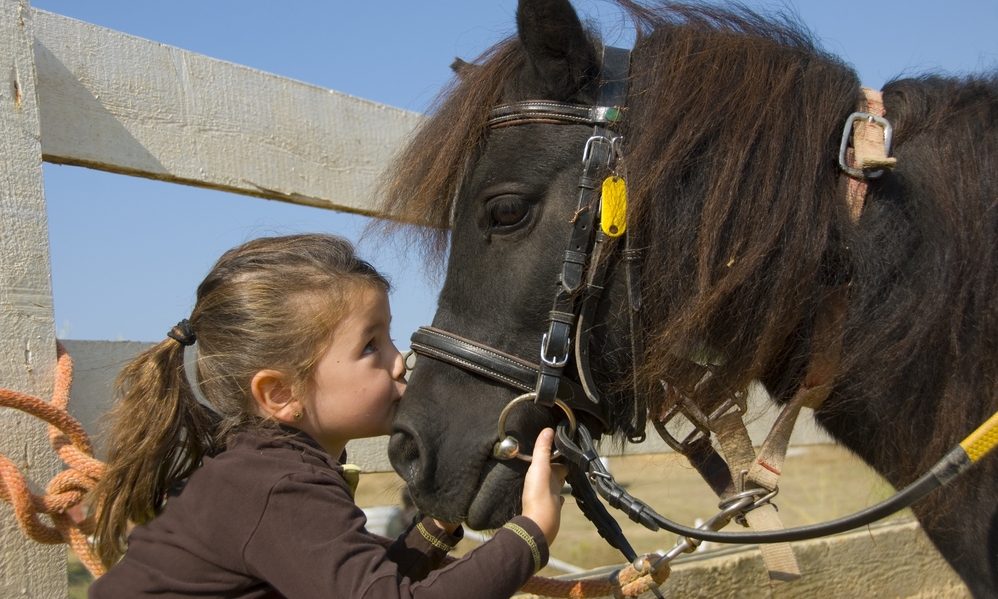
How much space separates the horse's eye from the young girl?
1.04 ft

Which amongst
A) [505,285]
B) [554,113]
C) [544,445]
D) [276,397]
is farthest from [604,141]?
[276,397]

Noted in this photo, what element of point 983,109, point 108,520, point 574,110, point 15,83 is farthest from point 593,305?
point 15,83

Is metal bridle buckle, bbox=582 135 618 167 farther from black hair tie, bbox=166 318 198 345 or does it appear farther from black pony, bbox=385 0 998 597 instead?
black hair tie, bbox=166 318 198 345

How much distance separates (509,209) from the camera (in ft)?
5.20

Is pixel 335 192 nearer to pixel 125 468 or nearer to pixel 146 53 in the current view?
pixel 146 53

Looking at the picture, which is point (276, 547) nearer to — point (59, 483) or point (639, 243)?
point (59, 483)

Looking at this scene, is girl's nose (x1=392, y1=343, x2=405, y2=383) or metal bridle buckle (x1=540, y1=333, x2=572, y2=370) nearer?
metal bridle buckle (x1=540, y1=333, x2=572, y2=370)

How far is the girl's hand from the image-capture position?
54.6 inches

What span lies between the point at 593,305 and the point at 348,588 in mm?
711

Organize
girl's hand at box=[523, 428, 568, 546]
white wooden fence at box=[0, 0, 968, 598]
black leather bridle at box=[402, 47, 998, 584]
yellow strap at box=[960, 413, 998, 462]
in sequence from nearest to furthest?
yellow strap at box=[960, 413, 998, 462]
girl's hand at box=[523, 428, 568, 546]
black leather bridle at box=[402, 47, 998, 584]
white wooden fence at box=[0, 0, 968, 598]

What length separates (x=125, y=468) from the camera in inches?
60.0

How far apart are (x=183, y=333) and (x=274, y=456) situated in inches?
14.4

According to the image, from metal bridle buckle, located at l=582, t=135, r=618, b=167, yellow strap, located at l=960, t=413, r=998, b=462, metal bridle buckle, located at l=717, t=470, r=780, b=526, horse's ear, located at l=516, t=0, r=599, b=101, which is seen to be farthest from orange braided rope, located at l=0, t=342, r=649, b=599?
horse's ear, located at l=516, t=0, r=599, b=101

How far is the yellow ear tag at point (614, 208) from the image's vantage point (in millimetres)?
1510
